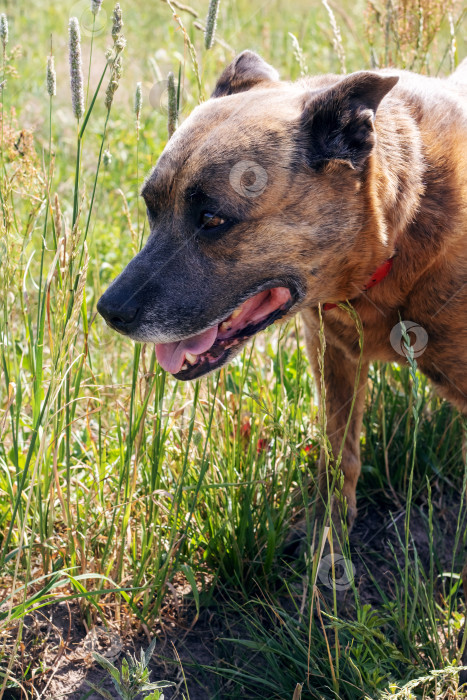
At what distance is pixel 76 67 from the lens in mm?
1907

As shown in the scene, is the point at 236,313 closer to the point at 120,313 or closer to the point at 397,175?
the point at 120,313

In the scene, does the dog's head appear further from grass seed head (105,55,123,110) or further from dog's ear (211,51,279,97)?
dog's ear (211,51,279,97)

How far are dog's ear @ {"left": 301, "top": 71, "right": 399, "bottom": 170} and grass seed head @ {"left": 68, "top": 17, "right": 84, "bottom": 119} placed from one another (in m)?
0.69

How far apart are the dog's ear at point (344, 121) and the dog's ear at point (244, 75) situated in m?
0.52

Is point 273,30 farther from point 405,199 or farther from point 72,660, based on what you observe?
point 72,660

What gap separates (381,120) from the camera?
2248 millimetres

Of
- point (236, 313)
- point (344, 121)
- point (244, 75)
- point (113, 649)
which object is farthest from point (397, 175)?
point (113, 649)

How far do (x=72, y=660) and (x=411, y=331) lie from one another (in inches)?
59.6

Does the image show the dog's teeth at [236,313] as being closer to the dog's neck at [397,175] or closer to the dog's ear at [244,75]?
the dog's neck at [397,175]

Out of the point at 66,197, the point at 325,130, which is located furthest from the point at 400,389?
the point at 66,197

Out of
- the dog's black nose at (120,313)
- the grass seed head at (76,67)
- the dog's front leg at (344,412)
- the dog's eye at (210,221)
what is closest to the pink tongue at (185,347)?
the dog's black nose at (120,313)

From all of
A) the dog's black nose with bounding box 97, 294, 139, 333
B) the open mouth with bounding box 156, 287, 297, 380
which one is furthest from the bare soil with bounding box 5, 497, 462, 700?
the dog's black nose with bounding box 97, 294, 139, 333

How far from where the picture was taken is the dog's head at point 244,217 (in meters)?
2.08

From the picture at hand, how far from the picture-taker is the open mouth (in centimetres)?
223
